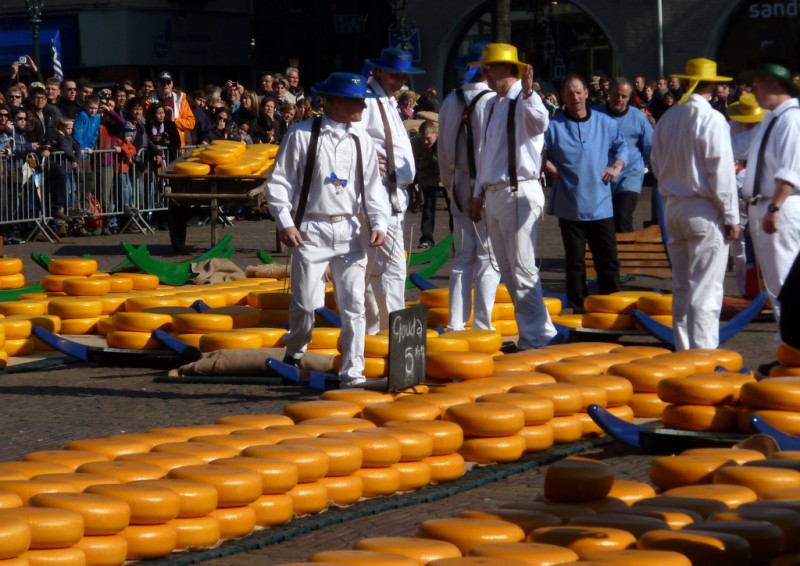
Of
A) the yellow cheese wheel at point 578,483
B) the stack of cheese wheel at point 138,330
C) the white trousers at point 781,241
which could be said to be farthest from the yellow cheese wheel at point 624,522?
the stack of cheese wheel at point 138,330

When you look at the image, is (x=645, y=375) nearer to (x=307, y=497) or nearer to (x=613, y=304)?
(x=307, y=497)

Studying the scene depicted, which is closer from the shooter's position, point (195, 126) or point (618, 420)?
point (618, 420)

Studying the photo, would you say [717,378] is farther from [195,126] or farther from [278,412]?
[195,126]

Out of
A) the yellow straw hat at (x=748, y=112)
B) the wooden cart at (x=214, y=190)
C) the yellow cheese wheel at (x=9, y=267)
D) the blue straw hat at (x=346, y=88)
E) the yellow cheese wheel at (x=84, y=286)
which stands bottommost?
the yellow cheese wheel at (x=84, y=286)

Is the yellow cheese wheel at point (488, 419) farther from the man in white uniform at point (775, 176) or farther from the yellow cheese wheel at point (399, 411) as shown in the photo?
the man in white uniform at point (775, 176)

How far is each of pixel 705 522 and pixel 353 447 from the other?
76.9 inches

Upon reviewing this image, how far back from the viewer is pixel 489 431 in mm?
7664

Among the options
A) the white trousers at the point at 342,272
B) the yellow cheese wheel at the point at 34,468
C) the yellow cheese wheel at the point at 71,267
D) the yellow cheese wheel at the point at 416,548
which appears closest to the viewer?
the yellow cheese wheel at the point at 416,548

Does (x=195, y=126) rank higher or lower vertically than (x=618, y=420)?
higher

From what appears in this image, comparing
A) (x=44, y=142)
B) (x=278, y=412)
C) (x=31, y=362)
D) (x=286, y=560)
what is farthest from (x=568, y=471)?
(x=44, y=142)

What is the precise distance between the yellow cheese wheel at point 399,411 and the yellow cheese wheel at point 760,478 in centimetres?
184

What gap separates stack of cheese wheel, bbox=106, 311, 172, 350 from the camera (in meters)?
11.1

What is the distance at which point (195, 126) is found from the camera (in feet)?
70.5

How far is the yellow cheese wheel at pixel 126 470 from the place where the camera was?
251 inches
